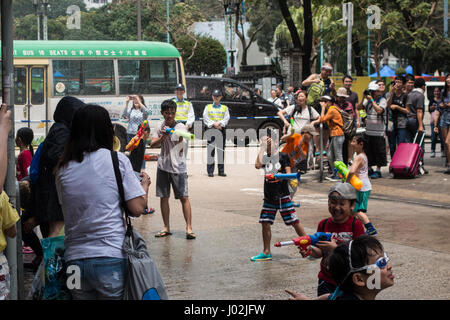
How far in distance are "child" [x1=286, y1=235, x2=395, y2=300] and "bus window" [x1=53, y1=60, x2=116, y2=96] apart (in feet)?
57.2

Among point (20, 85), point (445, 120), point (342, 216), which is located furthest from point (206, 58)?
point (342, 216)

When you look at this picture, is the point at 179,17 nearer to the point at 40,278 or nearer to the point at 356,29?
the point at 356,29

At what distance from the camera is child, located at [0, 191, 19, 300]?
14.1ft

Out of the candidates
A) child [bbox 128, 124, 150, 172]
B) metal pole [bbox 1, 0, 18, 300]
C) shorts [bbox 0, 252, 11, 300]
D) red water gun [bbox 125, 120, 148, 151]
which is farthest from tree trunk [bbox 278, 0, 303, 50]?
shorts [bbox 0, 252, 11, 300]

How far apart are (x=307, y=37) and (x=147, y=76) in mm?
7746

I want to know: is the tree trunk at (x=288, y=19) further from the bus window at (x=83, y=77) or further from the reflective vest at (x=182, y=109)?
the reflective vest at (x=182, y=109)

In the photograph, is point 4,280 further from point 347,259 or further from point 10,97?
point 347,259

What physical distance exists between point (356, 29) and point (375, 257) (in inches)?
957

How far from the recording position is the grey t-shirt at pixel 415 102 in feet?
45.5

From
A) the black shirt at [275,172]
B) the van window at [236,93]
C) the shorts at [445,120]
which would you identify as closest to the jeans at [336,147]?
the shorts at [445,120]

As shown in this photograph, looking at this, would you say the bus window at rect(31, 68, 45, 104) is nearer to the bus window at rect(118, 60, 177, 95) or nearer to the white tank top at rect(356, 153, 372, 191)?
the bus window at rect(118, 60, 177, 95)

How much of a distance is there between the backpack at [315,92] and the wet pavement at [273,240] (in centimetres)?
167

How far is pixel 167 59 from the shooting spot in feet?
71.2
